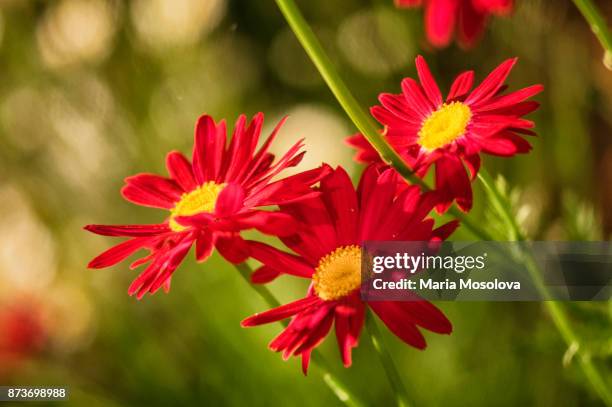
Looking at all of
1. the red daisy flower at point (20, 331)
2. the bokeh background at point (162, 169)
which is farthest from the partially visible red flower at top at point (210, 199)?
the red daisy flower at point (20, 331)

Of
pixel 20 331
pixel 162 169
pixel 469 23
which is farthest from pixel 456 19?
pixel 20 331

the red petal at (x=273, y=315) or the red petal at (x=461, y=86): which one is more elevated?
the red petal at (x=461, y=86)

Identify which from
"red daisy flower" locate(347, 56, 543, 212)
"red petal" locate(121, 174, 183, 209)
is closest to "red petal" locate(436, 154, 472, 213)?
"red daisy flower" locate(347, 56, 543, 212)

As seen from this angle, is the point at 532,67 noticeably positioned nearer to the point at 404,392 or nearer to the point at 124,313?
the point at 124,313

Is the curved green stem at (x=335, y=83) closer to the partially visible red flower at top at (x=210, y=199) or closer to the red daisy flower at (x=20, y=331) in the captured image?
the partially visible red flower at top at (x=210, y=199)

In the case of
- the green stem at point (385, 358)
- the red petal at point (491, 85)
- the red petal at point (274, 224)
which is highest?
the red petal at point (491, 85)

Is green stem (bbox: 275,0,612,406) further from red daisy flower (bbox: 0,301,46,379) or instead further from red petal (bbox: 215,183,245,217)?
red daisy flower (bbox: 0,301,46,379)

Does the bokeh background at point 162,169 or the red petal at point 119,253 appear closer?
the red petal at point 119,253
